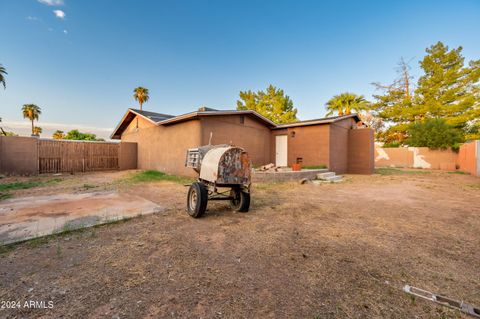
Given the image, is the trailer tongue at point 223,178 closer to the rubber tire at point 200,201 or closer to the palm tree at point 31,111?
the rubber tire at point 200,201

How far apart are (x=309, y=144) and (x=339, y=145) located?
2524 mm

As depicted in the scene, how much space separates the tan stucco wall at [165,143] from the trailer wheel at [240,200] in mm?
5816

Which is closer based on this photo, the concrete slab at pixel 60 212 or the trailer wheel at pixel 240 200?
the concrete slab at pixel 60 212

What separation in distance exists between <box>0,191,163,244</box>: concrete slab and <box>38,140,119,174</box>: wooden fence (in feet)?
30.3

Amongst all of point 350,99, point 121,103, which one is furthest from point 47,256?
point 350,99

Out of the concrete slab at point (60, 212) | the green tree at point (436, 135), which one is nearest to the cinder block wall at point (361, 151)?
the green tree at point (436, 135)

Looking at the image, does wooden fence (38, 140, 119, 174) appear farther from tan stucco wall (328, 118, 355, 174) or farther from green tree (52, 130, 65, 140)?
green tree (52, 130, 65, 140)

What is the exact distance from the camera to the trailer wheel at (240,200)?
499cm

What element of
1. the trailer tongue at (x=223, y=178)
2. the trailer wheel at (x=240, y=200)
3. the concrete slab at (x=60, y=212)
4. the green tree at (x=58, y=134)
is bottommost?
the concrete slab at (x=60, y=212)

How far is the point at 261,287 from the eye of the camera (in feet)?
7.02

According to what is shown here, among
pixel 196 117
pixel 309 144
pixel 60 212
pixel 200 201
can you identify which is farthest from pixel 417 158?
pixel 60 212

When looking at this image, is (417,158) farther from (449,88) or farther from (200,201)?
(200,201)

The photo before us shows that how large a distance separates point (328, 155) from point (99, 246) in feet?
42.2

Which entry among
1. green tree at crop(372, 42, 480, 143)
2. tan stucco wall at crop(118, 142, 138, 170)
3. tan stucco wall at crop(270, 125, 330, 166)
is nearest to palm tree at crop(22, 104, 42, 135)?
tan stucco wall at crop(118, 142, 138, 170)
